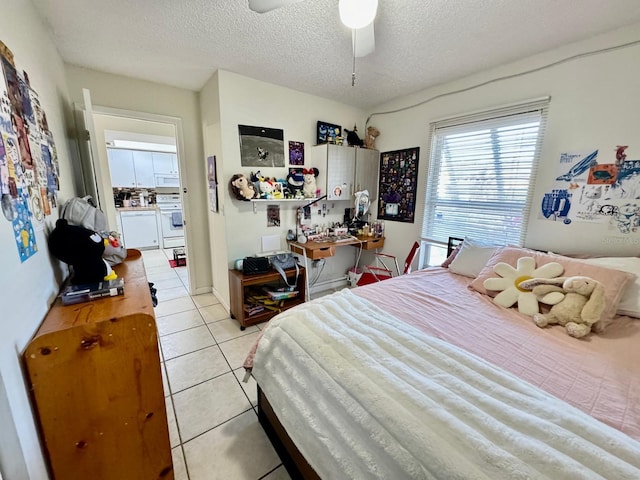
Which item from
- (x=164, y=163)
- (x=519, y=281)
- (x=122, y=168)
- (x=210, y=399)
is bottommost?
(x=210, y=399)

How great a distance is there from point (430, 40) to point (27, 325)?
8.72ft

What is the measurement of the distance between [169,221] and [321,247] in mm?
4267

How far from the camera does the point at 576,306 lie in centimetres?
139

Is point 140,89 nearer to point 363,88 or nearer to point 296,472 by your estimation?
point 363,88

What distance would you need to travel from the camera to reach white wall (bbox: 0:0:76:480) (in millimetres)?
720

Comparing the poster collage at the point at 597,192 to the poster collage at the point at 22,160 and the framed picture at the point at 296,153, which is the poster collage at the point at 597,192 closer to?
the framed picture at the point at 296,153

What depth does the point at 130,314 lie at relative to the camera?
1006mm

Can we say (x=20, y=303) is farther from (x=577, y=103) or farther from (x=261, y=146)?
(x=577, y=103)

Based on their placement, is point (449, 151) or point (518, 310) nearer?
point (518, 310)

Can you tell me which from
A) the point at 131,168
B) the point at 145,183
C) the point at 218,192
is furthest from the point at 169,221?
the point at 218,192

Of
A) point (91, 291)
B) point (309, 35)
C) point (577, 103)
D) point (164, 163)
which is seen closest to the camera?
point (91, 291)

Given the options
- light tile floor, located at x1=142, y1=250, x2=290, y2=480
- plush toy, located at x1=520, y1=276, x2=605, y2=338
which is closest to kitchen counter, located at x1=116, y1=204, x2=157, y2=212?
light tile floor, located at x1=142, y1=250, x2=290, y2=480

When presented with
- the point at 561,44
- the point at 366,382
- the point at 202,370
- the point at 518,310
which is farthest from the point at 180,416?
the point at 561,44

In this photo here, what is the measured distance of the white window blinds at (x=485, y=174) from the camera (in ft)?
7.00
